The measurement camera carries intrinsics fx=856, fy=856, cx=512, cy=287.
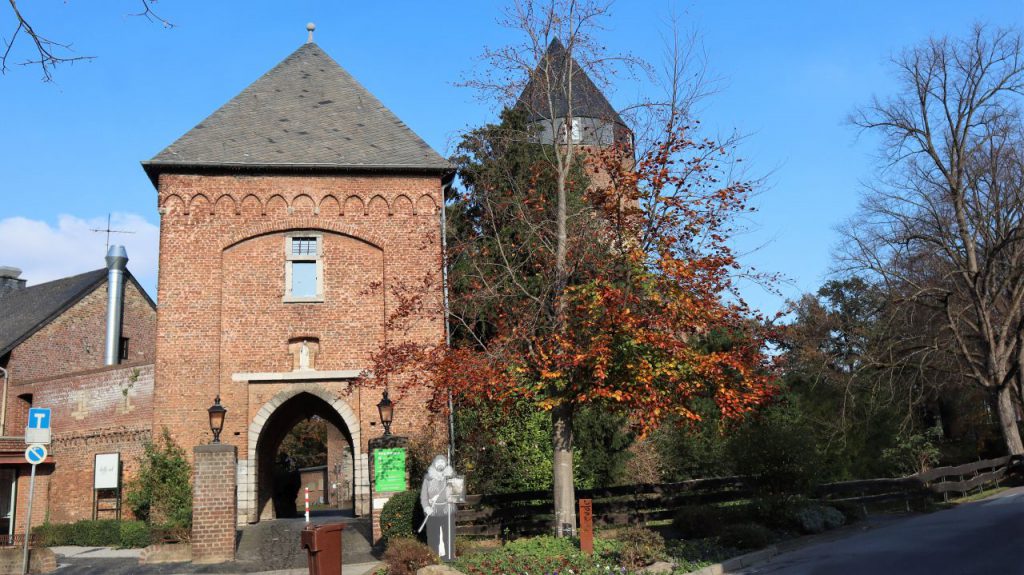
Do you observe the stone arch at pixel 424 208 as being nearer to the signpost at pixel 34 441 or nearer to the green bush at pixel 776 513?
the signpost at pixel 34 441

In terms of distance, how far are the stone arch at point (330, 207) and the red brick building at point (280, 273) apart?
0.10ft

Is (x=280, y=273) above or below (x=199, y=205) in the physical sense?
below

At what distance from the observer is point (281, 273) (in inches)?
801

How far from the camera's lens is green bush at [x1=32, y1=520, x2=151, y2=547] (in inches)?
754

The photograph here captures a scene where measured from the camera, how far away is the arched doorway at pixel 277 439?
64.7 ft

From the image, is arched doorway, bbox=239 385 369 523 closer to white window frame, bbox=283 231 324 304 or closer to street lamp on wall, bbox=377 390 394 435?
white window frame, bbox=283 231 324 304

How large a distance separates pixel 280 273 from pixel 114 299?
13437mm

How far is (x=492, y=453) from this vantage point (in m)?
21.1

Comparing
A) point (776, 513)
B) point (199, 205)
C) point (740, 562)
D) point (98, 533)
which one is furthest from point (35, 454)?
point (776, 513)

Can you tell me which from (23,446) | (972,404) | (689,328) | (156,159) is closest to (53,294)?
(23,446)

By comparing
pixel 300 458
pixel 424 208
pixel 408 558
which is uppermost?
pixel 424 208

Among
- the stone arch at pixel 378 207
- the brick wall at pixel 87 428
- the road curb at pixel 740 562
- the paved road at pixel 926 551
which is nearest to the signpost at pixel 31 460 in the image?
the brick wall at pixel 87 428

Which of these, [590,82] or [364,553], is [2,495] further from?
[590,82]

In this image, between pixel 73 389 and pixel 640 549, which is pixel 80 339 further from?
pixel 640 549
